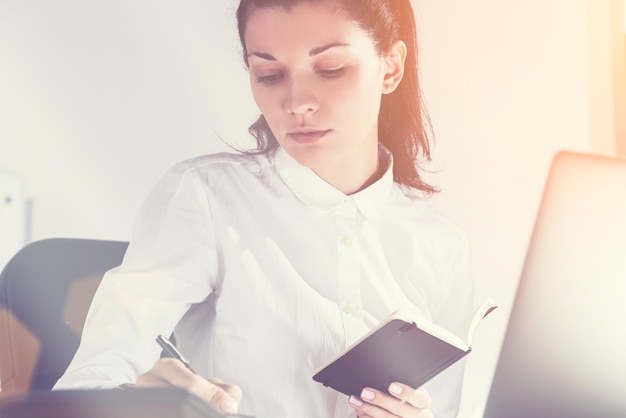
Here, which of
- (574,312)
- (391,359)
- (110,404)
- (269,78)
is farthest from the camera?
(269,78)

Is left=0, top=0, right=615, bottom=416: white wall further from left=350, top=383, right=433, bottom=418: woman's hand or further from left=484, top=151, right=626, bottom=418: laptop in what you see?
left=484, top=151, right=626, bottom=418: laptop

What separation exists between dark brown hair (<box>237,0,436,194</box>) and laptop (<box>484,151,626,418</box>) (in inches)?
20.5

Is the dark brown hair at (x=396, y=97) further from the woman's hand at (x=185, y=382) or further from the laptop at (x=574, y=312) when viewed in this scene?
the laptop at (x=574, y=312)

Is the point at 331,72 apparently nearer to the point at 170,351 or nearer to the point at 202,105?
the point at 202,105

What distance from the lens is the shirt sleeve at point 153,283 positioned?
1306mm

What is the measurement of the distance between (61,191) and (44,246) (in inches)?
4.8

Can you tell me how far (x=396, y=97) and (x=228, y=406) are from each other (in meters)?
0.62

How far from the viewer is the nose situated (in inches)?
53.2

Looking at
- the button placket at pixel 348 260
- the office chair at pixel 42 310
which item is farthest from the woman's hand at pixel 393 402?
the office chair at pixel 42 310

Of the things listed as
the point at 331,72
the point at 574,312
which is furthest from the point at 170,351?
the point at 574,312

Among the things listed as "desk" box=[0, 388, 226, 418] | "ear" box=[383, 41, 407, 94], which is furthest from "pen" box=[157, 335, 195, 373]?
"desk" box=[0, 388, 226, 418]

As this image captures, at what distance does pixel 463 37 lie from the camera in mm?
1460

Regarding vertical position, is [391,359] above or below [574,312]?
below

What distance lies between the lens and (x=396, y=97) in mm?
1422
